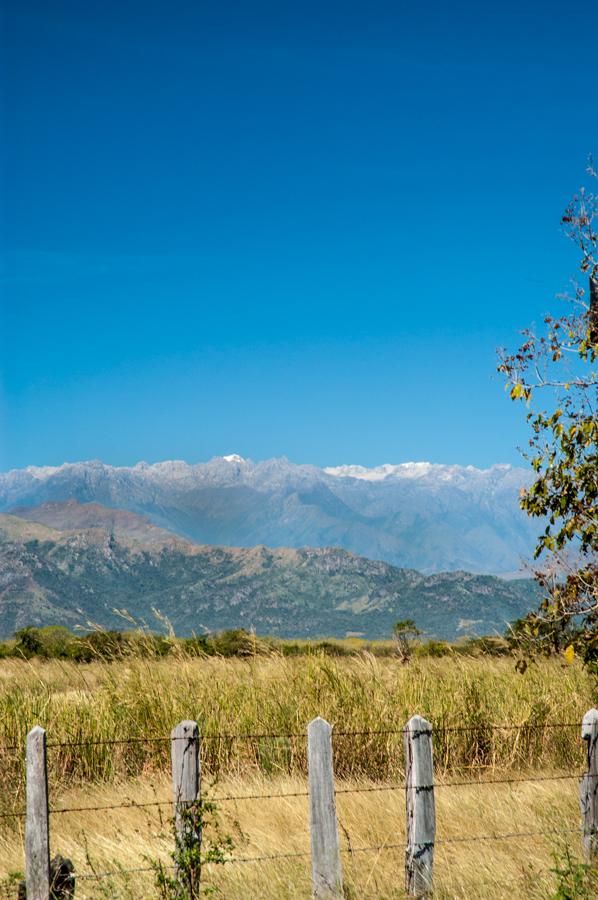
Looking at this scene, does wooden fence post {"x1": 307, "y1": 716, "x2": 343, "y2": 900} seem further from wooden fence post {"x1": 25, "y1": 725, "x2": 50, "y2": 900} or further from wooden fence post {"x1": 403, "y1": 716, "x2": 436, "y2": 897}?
wooden fence post {"x1": 25, "y1": 725, "x2": 50, "y2": 900}

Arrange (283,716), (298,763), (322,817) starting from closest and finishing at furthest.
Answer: (322,817) → (298,763) → (283,716)

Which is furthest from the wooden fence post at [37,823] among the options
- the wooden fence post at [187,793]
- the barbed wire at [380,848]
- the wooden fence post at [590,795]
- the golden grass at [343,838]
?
the wooden fence post at [590,795]

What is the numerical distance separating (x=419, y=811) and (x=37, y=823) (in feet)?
9.68

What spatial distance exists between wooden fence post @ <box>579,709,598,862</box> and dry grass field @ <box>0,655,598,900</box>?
16 cm

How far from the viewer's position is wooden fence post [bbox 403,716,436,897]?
24.8ft

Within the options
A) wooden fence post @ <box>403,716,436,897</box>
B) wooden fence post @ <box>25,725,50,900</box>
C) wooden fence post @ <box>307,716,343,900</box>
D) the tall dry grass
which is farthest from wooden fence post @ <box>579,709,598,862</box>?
wooden fence post @ <box>25,725,50,900</box>

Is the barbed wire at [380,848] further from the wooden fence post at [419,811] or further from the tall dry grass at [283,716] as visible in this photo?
the tall dry grass at [283,716]

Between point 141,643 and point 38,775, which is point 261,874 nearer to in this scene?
point 38,775

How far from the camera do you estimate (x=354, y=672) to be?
13906mm

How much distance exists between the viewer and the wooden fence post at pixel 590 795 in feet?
26.8

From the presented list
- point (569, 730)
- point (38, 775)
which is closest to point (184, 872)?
point (38, 775)

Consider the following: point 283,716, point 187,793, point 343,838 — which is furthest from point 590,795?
point 283,716

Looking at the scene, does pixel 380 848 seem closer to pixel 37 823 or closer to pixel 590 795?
pixel 590 795

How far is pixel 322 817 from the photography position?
7402 millimetres
